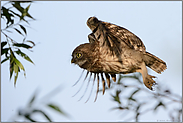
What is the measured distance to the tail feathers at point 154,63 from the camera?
340 centimetres

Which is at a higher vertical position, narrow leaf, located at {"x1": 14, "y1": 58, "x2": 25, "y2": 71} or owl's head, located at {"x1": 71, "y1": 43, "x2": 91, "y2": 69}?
owl's head, located at {"x1": 71, "y1": 43, "x2": 91, "y2": 69}

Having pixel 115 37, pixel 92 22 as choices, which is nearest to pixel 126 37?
pixel 115 37

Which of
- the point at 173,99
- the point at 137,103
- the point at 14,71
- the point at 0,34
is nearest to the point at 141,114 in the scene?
the point at 137,103

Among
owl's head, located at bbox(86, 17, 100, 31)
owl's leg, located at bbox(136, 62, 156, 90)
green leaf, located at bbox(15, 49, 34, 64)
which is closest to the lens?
owl's head, located at bbox(86, 17, 100, 31)

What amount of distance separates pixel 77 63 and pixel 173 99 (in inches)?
47.2

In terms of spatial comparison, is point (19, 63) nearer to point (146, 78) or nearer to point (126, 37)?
point (126, 37)

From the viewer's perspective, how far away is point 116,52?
3303 millimetres

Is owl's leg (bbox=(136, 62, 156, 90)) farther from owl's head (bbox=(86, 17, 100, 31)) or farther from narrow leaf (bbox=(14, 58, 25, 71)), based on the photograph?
narrow leaf (bbox=(14, 58, 25, 71))

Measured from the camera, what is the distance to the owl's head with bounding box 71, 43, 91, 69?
342cm

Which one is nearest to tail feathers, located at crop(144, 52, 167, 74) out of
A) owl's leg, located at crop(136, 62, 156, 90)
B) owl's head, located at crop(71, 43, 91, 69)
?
owl's leg, located at crop(136, 62, 156, 90)

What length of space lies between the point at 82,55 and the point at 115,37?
0.46 m

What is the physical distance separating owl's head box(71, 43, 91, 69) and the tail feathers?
0.66 metres

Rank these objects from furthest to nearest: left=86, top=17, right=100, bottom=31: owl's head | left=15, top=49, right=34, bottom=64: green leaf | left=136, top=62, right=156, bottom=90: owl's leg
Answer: left=15, top=49, right=34, bottom=64: green leaf < left=136, top=62, right=156, bottom=90: owl's leg < left=86, top=17, right=100, bottom=31: owl's head

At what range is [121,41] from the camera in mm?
3289
